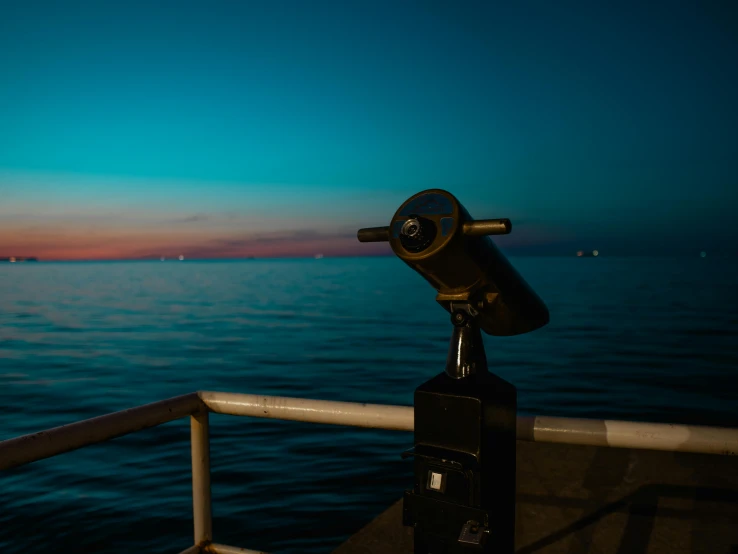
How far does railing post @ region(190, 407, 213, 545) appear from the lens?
7.54ft

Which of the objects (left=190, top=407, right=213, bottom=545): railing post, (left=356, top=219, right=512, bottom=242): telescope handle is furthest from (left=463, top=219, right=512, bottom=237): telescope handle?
(left=190, top=407, right=213, bottom=545): railing post

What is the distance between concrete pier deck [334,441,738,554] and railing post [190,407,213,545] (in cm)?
86

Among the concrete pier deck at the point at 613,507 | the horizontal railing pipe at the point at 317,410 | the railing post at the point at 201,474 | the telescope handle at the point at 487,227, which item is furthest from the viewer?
the concrete pier deck at the point at 613,507

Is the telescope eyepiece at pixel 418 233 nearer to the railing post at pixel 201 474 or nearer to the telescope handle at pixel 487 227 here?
the telescope handle at pixel 487 227

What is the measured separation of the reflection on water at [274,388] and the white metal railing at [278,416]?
15.0ft

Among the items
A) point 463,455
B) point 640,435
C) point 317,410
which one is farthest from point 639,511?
point 463,455

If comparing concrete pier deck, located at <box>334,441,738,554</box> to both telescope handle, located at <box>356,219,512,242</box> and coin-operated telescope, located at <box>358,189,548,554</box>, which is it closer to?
coin-operated telescope, located at <box>358,189,548,554</box>

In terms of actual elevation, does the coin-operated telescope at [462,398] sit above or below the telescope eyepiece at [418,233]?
below

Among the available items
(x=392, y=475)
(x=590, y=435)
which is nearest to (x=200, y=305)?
(x=392, y=475)

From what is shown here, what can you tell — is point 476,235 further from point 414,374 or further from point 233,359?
point 233,359

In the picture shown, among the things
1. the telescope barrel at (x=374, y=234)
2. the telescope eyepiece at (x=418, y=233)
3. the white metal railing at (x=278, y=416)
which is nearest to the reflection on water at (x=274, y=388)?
the white metal railing at (x=278, y=416)

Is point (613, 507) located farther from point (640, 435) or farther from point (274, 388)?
point (274, 388)

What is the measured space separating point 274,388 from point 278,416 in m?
14.2

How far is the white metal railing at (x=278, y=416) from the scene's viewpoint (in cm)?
175
